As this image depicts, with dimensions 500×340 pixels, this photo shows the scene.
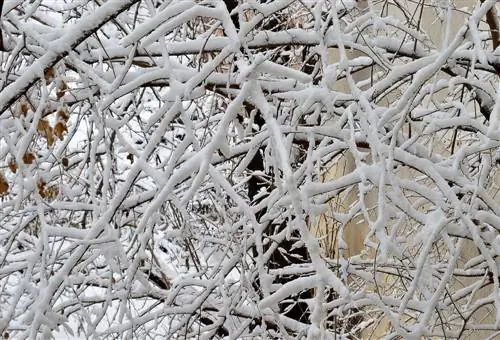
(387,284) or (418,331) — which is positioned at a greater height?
(418,331)

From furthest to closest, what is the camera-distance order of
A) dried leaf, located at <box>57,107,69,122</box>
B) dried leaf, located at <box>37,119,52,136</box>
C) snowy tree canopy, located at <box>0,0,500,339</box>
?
dried leaf, located at <box>57,107,69,122</box>
dried leaf, located at <box>37,119,52,136</box>
snowy tree canopy, located at <box>0,0,500,339</box>

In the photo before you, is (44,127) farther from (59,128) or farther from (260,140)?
(260,140)

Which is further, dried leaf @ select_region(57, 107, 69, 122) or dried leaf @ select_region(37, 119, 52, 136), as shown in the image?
dried leaf @ select_region(57, 107, 69, 122)

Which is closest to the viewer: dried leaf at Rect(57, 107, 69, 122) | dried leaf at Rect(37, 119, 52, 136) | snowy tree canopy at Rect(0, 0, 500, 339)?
snowy tree canopy at Rect(0, 0, 500, 339)

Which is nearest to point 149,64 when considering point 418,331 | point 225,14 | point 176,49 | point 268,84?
point 176,49

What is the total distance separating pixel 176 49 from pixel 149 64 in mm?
303

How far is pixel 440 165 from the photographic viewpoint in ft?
11.9

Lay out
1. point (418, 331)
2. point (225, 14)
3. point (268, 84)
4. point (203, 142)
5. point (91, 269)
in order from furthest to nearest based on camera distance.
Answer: point (91, 269), point (203, 142), point (268, 84), point (418, 331), point (225, 14)

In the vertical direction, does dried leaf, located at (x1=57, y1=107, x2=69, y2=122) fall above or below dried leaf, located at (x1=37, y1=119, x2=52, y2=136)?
above

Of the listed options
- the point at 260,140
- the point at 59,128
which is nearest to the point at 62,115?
the point at 59,128

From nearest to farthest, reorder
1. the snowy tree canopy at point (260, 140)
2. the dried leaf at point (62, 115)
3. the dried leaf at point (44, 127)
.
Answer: the snowy tree canopy at point (260, 140) → the dried leaf at point (44, 127) → the dried leaf at point (62, 115)

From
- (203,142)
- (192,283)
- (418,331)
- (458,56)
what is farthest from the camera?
(192,283)

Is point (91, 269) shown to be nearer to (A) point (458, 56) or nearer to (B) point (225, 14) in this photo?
(A) point (458, 56)

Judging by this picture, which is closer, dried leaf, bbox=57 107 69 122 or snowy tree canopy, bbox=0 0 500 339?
snowy tree canopy, bbox=0 0 500 339
